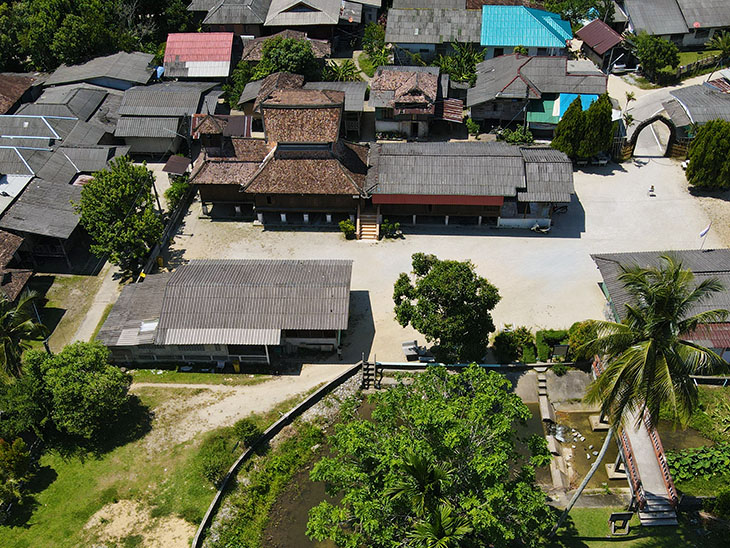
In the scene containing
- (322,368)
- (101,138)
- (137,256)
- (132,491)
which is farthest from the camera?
(101,138)

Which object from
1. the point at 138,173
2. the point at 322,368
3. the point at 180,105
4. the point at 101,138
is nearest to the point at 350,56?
the point at 180,105

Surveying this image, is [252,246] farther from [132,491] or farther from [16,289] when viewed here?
[132,491]

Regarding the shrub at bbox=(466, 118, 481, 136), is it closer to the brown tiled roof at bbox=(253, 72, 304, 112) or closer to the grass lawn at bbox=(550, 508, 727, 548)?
the brown tiled roof at bbox=(253, 72, 304, 112)

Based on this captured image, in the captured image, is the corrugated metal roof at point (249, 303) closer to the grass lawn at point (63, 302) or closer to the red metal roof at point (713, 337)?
the grass lawn at point (63, 302)

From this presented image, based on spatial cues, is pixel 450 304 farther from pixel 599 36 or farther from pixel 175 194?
pixel 599 36

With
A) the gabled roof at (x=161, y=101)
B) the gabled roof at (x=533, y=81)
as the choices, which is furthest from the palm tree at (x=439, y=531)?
the gabled roof at (x=161, y=101)

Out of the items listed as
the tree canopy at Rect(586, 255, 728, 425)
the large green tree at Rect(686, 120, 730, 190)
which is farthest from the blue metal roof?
the tree canopy at Rect(586, 255, 728, 425)

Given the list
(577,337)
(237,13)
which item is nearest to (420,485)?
(577,337)
